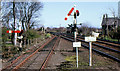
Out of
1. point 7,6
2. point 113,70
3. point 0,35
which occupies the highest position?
point 7,6

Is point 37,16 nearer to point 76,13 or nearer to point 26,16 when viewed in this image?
point 26,16

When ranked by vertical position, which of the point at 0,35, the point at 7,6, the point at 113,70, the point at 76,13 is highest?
the point at 7,6

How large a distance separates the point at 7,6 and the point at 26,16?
12894 millimetres

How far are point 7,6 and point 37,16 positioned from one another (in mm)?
17605

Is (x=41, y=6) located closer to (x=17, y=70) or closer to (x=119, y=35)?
(x=119, y=35)

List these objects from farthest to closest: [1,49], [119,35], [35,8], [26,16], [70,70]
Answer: [35,8] → [26,16] → [119,35] → [1,49] → [70,70]

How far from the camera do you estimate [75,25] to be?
13.7 m

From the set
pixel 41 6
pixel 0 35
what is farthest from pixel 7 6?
pixel 41 6

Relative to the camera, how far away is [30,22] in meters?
41.2

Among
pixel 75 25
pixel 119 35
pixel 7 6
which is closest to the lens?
pixel 75 25

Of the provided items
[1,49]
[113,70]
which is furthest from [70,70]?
[1,49]

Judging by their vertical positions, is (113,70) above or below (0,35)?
below

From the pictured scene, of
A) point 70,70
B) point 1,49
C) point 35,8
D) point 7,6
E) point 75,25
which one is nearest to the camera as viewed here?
point 70,70

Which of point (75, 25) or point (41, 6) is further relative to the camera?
point (41, 6)
